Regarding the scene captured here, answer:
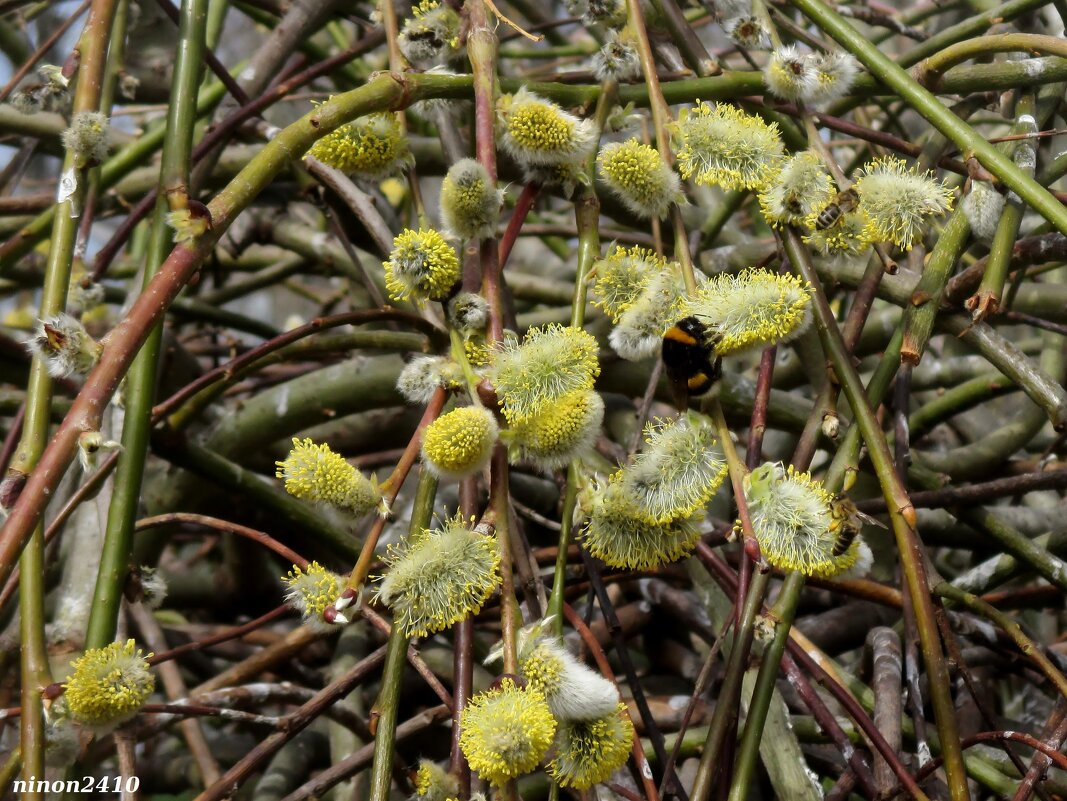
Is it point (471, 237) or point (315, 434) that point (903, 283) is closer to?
point (471, 237)

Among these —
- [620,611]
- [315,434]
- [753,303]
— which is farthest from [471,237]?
[315,434]

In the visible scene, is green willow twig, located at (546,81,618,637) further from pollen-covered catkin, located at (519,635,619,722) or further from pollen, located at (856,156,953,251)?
pollen, located at (856,156,953,251)

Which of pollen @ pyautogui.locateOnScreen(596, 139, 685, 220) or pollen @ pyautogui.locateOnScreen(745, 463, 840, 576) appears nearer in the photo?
pollen @ pyautogui.locateOnScreen(745, 463, 840, 576)

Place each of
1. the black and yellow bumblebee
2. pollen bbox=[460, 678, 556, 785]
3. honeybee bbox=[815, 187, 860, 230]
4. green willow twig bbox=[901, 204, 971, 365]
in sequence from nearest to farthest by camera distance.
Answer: pollen bbox=[460, 678, 556, 785] < the black and yellow bumblebee < honeybee bbox=[815, 187, 860, 230] < green willow twig bbox=[901, 204, 971, 365]

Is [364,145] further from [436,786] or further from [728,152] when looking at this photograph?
[436,786]

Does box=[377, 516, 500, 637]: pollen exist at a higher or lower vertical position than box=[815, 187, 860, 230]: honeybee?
lower

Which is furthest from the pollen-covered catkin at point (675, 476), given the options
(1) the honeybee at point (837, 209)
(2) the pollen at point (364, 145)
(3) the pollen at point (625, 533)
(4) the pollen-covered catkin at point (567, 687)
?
(2) the pollen at point (364, 145)

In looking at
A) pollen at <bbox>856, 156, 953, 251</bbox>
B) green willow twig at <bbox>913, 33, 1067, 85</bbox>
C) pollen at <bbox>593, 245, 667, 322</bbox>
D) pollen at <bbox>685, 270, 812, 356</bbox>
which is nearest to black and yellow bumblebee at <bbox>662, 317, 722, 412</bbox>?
pollen at <bbox>685, 270, 812, 356</bbox>
